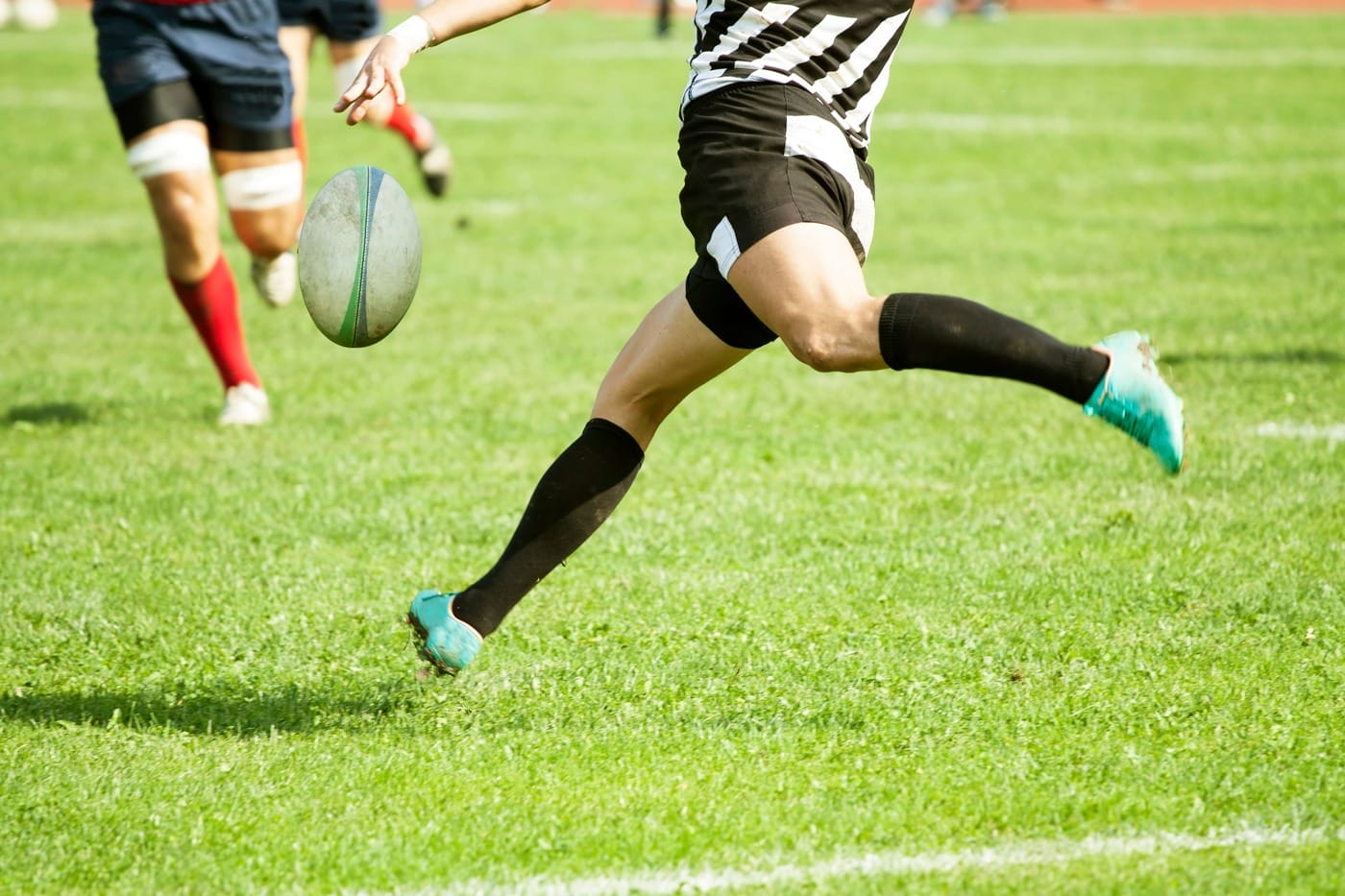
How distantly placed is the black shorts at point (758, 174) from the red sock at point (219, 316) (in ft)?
12.1

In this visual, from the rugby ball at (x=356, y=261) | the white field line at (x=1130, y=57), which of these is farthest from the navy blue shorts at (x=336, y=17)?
the white field line at (x=1130, y=57)

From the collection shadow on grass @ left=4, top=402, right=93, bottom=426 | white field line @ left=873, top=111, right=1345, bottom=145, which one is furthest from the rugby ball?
white field line @ left=873, top=111, right=1345, bottom=145

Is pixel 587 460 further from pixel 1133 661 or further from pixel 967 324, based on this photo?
pixel 1133 661

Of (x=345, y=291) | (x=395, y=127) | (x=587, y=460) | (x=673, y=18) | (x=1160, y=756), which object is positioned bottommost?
(x=673, y=18)

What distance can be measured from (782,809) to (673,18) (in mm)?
29513

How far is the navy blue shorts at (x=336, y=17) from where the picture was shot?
9.10m

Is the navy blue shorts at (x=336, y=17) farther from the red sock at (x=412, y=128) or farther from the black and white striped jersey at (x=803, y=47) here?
the black and white striped jersey at (x=803, y=47)

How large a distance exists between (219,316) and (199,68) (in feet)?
3.33

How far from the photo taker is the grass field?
316 centimetres

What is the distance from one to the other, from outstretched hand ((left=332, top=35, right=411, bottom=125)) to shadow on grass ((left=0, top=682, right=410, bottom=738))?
53.6 inches

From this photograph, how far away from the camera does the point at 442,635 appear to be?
3812mm

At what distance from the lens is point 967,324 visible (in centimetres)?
328

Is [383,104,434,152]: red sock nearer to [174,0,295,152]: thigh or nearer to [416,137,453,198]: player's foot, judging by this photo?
[416,137,453,198]: player's foot

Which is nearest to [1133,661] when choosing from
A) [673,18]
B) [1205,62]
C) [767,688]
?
[767,688]
